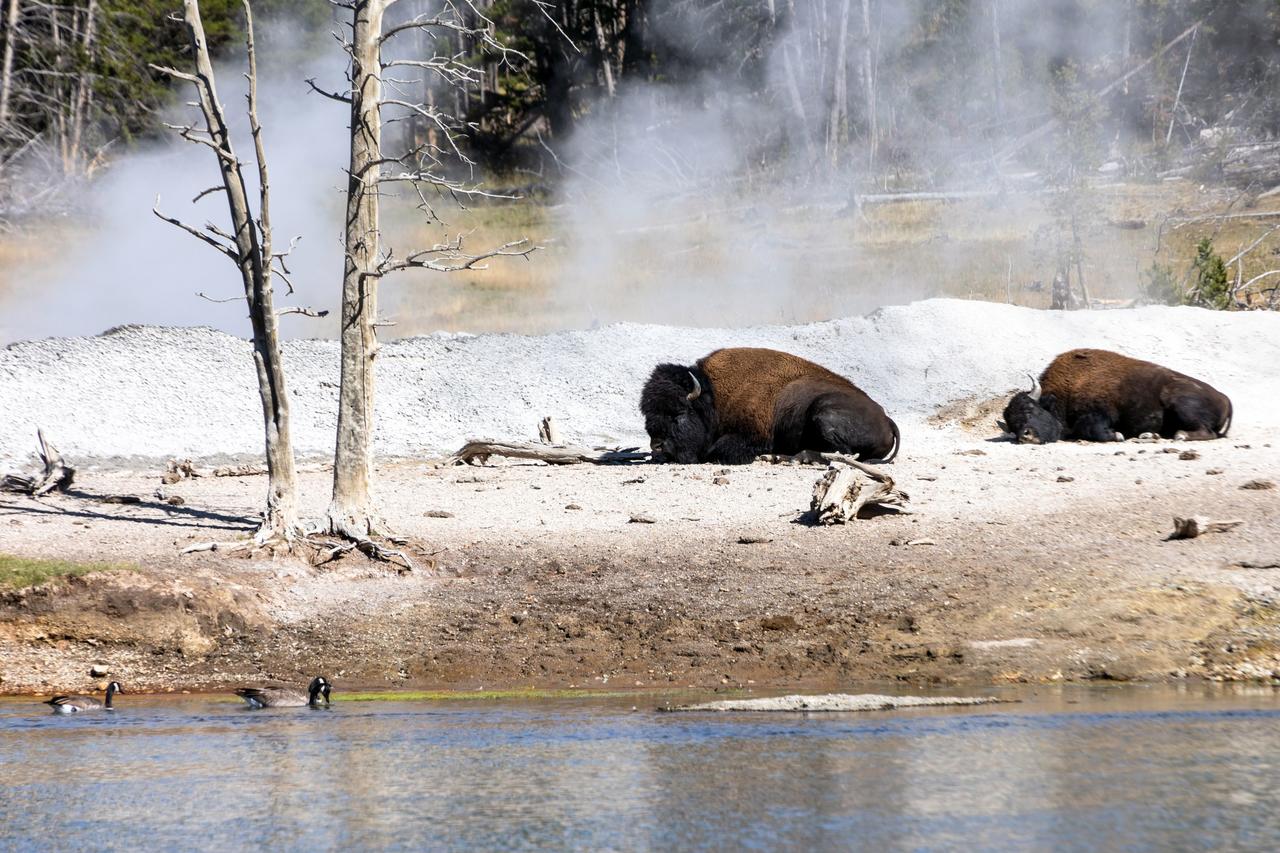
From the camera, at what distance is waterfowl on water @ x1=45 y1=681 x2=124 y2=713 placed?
6.45 m

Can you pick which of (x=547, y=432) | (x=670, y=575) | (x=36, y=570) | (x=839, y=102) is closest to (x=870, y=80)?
(x=839, y=102)

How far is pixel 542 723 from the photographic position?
5.96 meters

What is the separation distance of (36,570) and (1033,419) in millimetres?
9105

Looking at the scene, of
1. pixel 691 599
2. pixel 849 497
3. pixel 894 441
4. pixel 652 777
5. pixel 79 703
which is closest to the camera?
pixel 652 777

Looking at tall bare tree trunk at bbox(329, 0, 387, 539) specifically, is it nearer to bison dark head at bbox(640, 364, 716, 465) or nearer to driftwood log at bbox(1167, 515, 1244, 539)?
bison dark head at bbox(640, 364, 716, 465)

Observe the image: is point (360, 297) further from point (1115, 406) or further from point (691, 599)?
point (1115, 406)

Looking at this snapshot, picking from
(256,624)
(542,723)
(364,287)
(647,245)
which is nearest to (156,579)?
(256,624)

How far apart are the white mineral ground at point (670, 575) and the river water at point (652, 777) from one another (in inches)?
31.1

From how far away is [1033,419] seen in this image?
1337cm

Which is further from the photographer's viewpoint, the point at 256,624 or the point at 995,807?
the point at 256,624

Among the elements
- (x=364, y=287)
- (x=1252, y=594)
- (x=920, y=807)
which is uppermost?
(x=364, y=287)

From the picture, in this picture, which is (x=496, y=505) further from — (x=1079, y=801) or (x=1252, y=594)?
(x=1079, y=801)

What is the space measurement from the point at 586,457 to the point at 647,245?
26.5 metres

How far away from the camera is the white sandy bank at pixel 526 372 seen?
591 inches
